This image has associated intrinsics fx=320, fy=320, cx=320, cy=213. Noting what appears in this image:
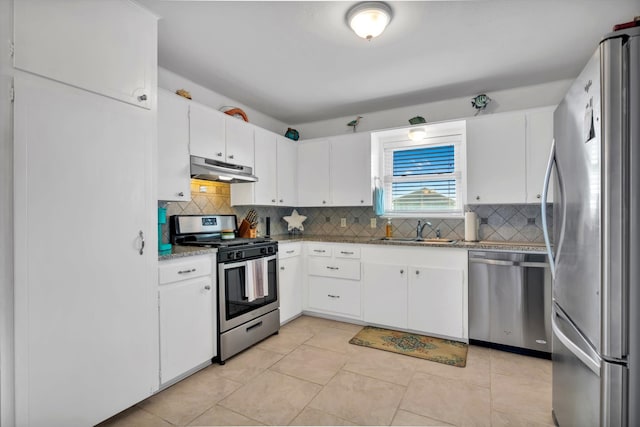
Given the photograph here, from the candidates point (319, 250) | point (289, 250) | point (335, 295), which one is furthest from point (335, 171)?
point (335, 295)

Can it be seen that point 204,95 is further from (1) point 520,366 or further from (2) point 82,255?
(1) point 520,366

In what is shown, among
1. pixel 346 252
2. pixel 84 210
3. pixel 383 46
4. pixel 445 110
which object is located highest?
pixel 383 46

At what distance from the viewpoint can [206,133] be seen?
2.90m

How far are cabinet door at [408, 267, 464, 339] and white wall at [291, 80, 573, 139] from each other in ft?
5.92

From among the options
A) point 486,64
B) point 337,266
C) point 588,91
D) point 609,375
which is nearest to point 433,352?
point 337,266

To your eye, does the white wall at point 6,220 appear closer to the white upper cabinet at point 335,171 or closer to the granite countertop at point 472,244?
the granite countertop at point 472,244

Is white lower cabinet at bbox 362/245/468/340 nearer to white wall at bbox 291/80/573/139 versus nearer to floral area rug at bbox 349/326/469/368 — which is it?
floral area rug at bbox 349/326/469/368

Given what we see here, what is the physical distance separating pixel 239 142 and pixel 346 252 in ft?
5.41

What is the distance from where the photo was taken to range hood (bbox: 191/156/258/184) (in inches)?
108

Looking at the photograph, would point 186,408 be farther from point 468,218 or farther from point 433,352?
point 468,218

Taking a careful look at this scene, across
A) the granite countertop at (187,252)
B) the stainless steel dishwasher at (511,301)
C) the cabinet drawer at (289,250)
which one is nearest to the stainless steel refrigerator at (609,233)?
the stainless steel dishwasher at (511,301)

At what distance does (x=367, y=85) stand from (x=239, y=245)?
2.03 m

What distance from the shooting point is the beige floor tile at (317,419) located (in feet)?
6.17

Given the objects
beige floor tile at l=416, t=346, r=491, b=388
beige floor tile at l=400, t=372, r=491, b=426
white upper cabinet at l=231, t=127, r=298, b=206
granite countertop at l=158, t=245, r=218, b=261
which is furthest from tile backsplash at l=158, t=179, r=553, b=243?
beige floor tile at l=400, t=372, r=491, b=426
